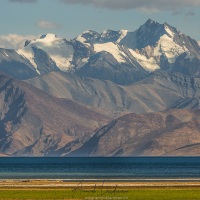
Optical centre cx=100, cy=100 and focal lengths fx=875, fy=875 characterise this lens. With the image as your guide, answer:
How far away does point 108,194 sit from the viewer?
420 feet

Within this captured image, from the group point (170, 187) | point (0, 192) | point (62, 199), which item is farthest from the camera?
point (170, 187)

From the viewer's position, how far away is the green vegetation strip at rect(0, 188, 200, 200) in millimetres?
120625

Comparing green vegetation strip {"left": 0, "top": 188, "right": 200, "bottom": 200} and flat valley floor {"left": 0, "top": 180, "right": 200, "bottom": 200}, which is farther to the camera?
flat valley floor {"left": 0, "top": 180, "right": 200, "bottom": 200}

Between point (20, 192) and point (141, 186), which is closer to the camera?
point (20, 192)

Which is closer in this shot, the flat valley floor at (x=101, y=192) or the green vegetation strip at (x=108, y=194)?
the green vegetation strip at (x=108, y=194)

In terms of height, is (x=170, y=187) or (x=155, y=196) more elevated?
(x=155, y=196)

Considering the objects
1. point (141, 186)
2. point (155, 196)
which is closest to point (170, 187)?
point (141, 186)

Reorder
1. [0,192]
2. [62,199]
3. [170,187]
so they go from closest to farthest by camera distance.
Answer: [62,199], [0,192], [170,187]

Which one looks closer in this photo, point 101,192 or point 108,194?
point 108,194

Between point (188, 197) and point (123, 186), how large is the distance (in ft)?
99.7

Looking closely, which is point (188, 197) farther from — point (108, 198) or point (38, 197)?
point (38, 197)

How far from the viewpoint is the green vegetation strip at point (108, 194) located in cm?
12062

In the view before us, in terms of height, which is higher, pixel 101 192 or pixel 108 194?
pixel 108 194

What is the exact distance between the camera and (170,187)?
14538 centimetres
